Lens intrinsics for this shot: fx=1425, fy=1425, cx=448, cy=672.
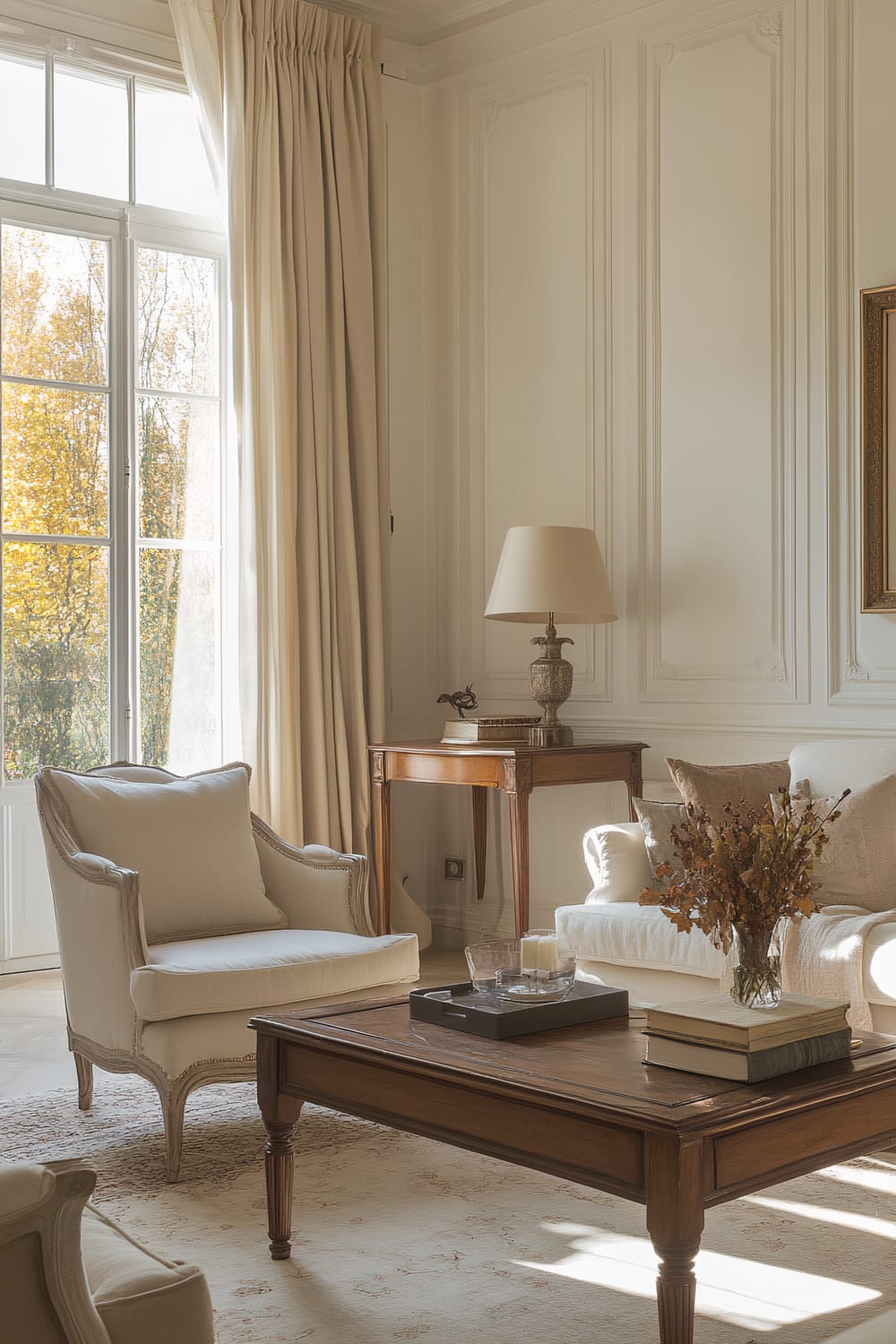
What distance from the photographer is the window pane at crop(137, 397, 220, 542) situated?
17.3ft

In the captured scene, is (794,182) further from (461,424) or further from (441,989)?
(441,989)

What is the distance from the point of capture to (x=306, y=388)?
534 centimetres

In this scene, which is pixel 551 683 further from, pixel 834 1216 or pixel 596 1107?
pixel 596 1107

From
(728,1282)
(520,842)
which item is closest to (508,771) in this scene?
(520,842)

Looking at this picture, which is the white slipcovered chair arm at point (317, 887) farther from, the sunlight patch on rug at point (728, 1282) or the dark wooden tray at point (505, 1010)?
the sunlight patch on rug at point (728, 1282)

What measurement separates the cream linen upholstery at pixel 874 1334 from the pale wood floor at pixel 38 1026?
223 cm

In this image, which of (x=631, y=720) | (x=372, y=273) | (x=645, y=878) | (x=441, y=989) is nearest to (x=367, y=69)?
(x=372, y=273)

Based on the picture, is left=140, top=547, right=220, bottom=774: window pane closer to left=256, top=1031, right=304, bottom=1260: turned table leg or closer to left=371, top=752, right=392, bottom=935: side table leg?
left=371, top=752, right=392, bottom=935: side table leg

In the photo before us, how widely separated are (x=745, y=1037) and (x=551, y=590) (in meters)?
2.71

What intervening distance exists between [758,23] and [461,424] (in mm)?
1851

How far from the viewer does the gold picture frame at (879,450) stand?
4.35 m

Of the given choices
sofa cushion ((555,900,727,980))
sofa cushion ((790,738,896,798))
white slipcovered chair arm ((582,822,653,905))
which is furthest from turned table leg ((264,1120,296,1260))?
sofa cushion ((790,738,896,798))

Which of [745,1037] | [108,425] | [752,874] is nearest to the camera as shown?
[745,1037]

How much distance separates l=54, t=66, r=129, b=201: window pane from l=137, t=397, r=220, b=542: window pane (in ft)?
2.57
